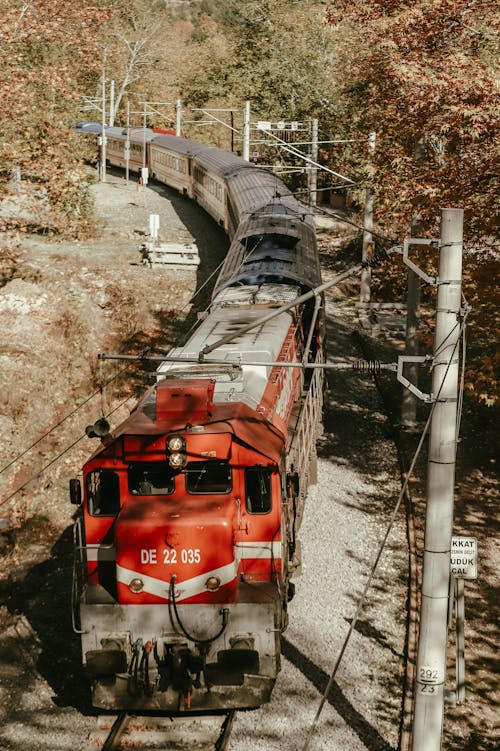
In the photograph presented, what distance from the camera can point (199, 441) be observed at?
9.55 m

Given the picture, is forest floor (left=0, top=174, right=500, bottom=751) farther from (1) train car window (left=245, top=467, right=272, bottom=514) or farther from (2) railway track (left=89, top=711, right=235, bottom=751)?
Result: (1) train car window (left=245, top=467, right=272, bottom=514)

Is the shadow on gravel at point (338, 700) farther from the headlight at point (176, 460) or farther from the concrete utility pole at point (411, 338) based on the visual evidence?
the concrete utility pole at point (411, 338)

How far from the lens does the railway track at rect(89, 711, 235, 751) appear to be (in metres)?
9.76

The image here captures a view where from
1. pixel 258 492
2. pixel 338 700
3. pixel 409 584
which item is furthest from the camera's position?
pixel 409 584

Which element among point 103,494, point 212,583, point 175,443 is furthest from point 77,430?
point 212,583

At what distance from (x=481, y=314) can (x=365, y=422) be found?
200 inches

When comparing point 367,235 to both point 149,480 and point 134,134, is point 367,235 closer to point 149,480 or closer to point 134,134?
point 149,480

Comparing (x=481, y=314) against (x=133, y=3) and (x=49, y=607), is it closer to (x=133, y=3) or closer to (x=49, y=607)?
(x=49, y=607)

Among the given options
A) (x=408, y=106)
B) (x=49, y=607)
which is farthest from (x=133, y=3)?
(x=49, y=607)

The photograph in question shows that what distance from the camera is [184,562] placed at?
934 centimetres

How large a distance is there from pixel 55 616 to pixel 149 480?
4347 mm

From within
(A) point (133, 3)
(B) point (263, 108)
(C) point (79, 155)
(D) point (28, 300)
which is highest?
(A) point (133, 3)

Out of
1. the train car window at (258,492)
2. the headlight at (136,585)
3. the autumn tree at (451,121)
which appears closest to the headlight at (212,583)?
the headlight at (136,585)

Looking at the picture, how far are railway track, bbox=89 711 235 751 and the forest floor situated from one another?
42 centimetres
